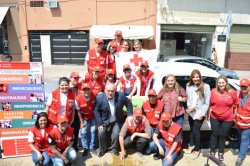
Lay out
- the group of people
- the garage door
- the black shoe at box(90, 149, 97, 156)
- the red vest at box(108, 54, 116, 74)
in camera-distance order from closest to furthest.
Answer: the group of people → the black shoe at box(90, 149, 97, 156) → the red vest at box(108, 54, 116, 74) → the garage door

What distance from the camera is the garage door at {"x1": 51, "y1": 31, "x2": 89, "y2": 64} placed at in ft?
57.3

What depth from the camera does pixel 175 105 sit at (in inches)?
187

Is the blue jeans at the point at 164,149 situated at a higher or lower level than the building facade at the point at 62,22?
lower

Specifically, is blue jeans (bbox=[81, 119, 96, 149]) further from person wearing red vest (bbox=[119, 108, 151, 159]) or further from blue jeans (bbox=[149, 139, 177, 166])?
blue jeans (bbox=[149, 139, 177, 166])

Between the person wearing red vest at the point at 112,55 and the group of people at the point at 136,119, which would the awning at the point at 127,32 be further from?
the group of people at the point at 136,119

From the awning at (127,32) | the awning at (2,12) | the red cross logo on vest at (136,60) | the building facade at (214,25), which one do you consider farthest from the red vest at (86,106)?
the awning at (2,12)

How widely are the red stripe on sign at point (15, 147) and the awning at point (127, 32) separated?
11.2m

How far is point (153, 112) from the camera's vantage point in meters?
4.79

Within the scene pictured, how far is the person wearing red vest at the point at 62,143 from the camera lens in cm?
424

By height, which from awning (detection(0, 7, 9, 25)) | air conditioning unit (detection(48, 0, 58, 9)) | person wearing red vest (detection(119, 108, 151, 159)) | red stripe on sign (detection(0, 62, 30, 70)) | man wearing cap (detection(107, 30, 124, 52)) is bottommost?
person wearing red vest (detection(119, 108, 151, 159))

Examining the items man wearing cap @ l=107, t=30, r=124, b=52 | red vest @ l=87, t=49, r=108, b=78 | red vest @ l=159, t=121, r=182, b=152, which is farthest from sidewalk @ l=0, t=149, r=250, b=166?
man wearing cap @ l=107, t=30, r=124, b=52

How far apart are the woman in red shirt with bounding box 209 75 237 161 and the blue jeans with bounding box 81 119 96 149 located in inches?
88.6

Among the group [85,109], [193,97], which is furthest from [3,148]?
[193,97]

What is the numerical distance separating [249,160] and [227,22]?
42.2 feet
